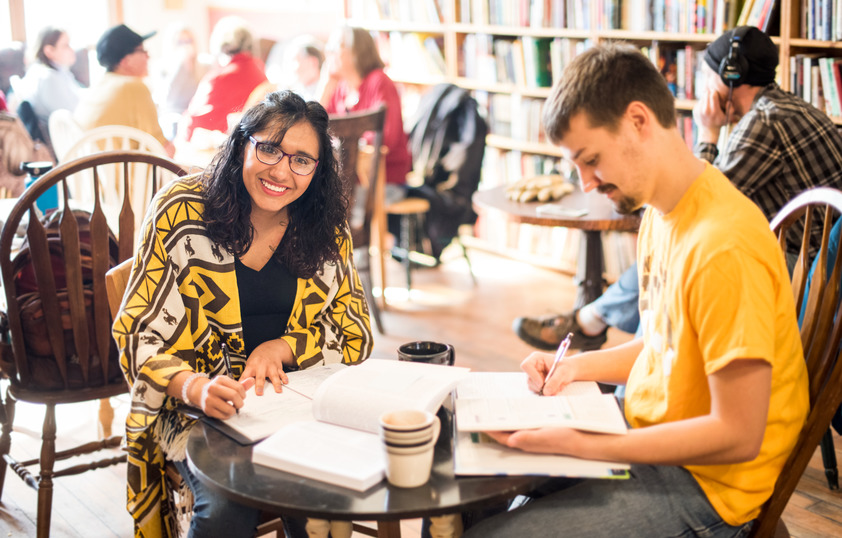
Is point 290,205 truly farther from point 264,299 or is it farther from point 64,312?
point 64,312

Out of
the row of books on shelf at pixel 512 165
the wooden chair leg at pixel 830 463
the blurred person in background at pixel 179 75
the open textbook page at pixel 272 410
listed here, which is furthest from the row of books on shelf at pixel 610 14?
the open textbook page at pixel 272 410

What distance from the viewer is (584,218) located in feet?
8.37

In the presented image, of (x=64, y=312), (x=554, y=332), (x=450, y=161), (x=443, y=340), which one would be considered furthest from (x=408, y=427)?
(x=450, y=161)

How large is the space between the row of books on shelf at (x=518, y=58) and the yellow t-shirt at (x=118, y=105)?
1861mm

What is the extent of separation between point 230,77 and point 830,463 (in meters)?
3.42

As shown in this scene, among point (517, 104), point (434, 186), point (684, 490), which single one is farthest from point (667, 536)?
point (517, 104)

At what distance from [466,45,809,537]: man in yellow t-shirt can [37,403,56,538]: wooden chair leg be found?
3.95ft

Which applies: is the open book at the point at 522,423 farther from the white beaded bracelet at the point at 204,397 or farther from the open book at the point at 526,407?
the white beaded bracelet at the point at 204,397

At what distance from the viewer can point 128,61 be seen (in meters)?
3.63

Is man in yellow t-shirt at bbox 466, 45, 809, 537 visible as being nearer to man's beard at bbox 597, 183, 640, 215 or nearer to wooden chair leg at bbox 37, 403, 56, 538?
man's beard at bbox 597, 183, 640, 215

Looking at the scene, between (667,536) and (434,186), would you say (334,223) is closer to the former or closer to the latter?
(667,536)

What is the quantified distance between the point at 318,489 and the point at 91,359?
107 centimetres

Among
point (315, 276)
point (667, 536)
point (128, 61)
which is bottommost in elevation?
point (667, 536)

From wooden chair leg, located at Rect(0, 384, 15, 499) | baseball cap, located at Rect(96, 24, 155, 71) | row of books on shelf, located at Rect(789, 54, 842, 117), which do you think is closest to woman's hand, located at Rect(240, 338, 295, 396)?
wooden chair leg, located at Rect(0, 384, 15, 499)
